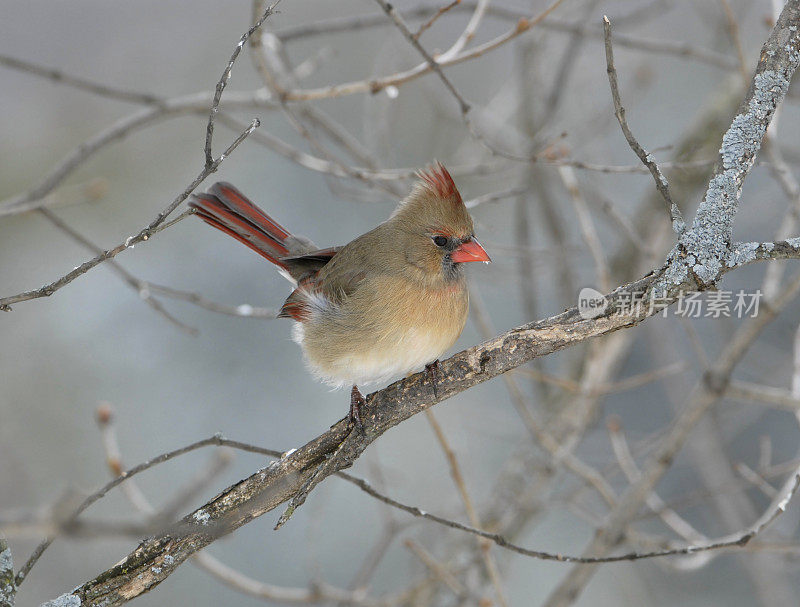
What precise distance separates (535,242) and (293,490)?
13.3ft

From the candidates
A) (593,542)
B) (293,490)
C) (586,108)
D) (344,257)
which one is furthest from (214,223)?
(586,108)

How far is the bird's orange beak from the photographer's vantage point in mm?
2908

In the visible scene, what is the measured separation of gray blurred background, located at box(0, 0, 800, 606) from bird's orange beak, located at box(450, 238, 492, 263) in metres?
1.32

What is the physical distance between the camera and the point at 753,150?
2.01 meters

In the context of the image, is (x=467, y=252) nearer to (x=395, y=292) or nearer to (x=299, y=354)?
(x=395, y=292)

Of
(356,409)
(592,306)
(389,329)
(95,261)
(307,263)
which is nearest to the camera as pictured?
(95,261)

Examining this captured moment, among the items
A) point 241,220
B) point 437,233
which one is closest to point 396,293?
point 437,233

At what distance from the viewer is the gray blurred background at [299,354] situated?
4.63m

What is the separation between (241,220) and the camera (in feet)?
10.6

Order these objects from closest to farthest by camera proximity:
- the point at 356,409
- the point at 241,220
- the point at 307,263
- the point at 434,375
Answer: the point at 434,375, the point at 356,409, the point at 241,220, the point at 307,263

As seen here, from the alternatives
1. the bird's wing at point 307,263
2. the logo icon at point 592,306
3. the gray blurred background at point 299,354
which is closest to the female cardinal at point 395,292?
the bird's wing at point 307,263

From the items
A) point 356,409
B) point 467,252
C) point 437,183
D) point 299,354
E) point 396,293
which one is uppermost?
point 299,354

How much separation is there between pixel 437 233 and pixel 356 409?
0.77 metres

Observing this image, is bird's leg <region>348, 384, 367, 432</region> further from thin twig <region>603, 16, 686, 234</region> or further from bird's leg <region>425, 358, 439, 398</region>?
thin twig <region>603, 16, 686, 234</region>
